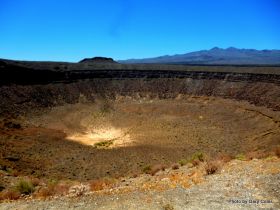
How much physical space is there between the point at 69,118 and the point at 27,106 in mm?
6852

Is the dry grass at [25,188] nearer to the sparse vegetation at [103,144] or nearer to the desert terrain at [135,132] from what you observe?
the desert terrain at [135,132]

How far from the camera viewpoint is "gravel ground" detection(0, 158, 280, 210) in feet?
41.7

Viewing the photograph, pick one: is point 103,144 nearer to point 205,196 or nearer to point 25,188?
point 25,188

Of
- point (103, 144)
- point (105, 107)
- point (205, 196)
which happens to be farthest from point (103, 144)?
point (205, 196)

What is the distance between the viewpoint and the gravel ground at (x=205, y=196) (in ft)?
41.7

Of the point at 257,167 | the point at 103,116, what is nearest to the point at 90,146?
the point at 103,116

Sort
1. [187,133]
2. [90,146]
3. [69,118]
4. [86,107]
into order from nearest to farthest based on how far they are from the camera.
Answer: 1. [90,146]
2. [187,133]
3. [69,118]
4. [86,107]

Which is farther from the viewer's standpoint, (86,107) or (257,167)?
(86,107)

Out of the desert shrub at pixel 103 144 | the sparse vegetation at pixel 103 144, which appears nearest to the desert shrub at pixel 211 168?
the sparse vegetation at pixel 103 144

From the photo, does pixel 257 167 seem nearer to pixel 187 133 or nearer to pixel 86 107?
pixel 187 133

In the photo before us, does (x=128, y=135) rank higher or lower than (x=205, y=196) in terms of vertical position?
lower

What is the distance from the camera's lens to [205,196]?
533 inches

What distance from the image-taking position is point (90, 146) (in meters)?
39.8

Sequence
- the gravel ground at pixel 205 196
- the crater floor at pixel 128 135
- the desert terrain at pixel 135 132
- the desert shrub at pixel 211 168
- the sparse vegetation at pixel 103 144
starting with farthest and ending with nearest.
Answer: the sparse vegetation at pixel 103 144 → the crater floor at pixel 128 135 → the desert shrub at pixel 211 168 → the desert terrain at pixel 135 132 → the gravel ground at pixel 205 196
